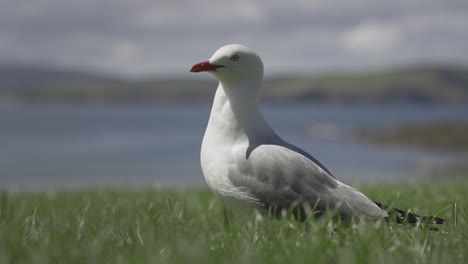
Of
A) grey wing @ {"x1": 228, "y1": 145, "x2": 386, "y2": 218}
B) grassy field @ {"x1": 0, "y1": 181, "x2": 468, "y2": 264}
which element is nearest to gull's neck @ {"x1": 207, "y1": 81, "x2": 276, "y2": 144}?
grey wing @ {"x1": 228, "y1": 145, "x2": 386, "y2": 218}

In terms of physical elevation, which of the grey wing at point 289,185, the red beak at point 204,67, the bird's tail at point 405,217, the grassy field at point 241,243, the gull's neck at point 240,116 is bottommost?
the grassy field at point 241,243

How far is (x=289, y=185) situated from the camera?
4285mm

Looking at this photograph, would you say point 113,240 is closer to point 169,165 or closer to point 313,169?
point 313,169

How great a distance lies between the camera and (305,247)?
329 cm

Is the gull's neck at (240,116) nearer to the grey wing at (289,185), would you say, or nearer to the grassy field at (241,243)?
the grey wing at (289,185)

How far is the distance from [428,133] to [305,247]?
44794 mm

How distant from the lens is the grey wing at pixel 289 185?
4.26 m

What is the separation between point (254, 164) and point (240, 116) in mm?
554

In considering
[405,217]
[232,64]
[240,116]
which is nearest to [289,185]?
[240,116]

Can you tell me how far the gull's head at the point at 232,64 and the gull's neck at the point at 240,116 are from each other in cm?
8

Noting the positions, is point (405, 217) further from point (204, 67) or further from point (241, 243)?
point (204, 67)

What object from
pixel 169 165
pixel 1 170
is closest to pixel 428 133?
pixel 169 165

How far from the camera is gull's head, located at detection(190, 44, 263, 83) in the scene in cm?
459

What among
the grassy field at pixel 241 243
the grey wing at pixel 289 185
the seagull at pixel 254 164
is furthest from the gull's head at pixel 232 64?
the grassy field at pixel 241 243
